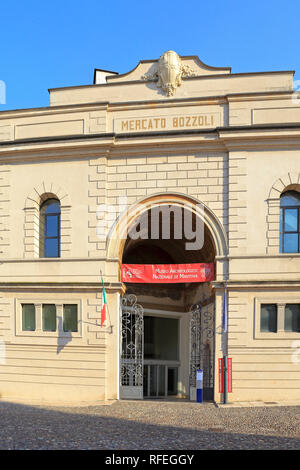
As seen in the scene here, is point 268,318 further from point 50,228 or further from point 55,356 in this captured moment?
point 50,228

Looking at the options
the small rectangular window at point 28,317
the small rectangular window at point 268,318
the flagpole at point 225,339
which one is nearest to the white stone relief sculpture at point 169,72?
the flagpole at point 225,339

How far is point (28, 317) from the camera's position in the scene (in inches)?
732

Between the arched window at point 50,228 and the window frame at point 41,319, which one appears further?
the arched window at point 50,228

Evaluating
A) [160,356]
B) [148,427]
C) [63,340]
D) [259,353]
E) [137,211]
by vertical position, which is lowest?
[160,356]

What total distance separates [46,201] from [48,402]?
7.82 m

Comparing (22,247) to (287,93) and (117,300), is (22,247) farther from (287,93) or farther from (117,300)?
(287,93)

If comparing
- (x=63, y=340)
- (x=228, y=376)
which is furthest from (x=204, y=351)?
(x=63, y=340)

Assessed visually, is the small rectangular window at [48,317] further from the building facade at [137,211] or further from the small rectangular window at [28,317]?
the small rectangular window at [28,317]

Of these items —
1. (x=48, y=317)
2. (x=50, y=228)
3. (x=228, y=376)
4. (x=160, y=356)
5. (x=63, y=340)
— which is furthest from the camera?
(x=160, y=356)

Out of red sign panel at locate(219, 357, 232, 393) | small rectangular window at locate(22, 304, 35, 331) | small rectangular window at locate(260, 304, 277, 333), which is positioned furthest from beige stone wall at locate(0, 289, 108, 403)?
small rectangular window at locate(260, 304, 277, 333)

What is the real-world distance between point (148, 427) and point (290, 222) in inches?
375

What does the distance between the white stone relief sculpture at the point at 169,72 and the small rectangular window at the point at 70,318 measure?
9103 millimetres

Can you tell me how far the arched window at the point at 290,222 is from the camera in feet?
57.7

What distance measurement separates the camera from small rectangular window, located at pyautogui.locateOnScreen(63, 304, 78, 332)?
18078 millimetres
